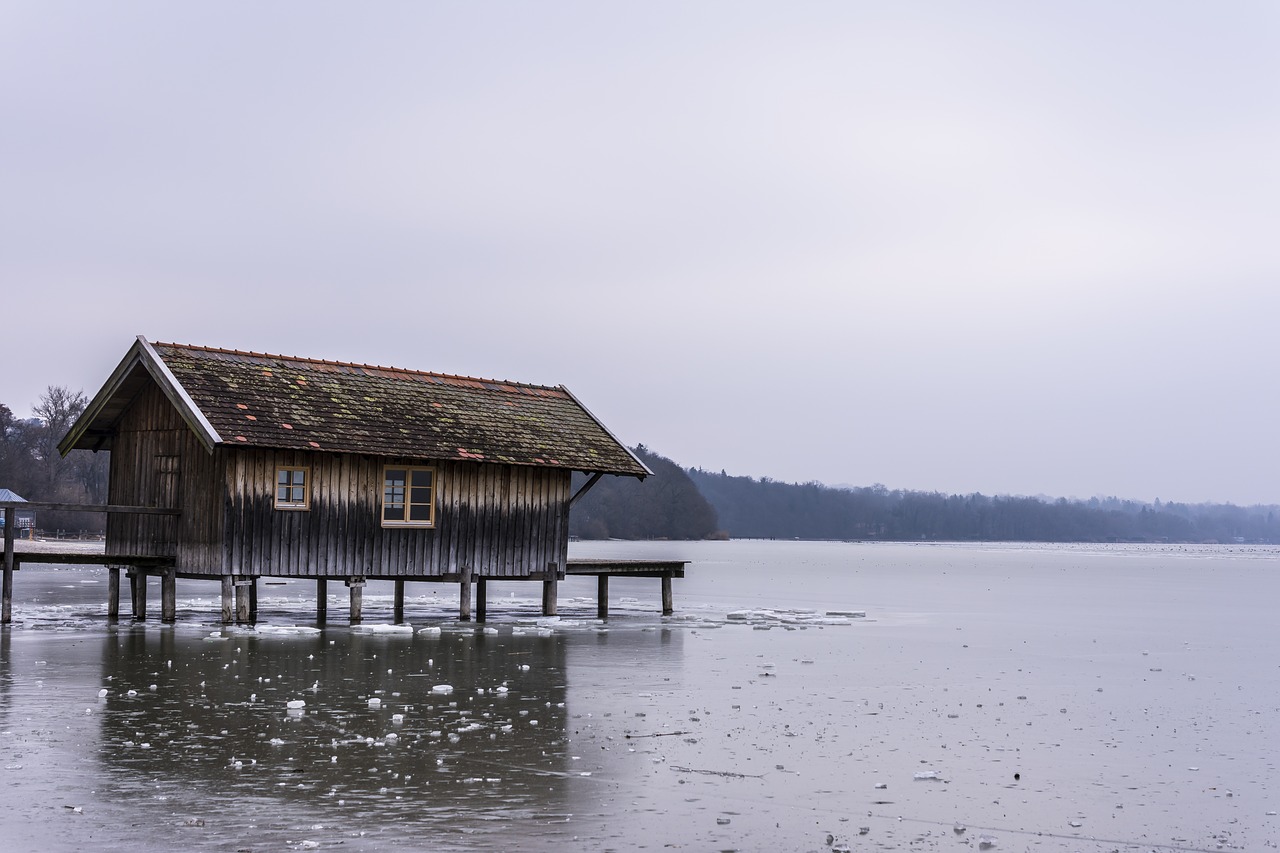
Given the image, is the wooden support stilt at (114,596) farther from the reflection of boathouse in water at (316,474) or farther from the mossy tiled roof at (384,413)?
the mossy tiled roof at (384,413)

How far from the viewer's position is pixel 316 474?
30828 mm

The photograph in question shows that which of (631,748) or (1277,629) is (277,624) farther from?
(1277,629)

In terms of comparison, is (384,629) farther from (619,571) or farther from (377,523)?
(619,571)

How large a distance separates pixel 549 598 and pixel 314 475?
338 inches

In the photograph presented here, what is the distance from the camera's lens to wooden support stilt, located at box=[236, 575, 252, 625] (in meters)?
31.0

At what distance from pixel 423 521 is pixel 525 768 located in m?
19.1

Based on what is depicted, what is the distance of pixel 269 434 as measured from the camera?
29.5 meters

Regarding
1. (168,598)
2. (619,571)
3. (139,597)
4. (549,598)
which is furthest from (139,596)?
(619,571)

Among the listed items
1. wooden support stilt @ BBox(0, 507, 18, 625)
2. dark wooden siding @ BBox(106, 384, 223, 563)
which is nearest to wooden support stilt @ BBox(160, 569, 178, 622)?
dark wooden siding @ BBox(106, 384, 223, 563)

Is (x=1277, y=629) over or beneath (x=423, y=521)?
beneath

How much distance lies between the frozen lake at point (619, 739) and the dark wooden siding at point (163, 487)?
1.91 m

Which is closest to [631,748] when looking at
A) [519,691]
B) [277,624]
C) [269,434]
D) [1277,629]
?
[519,691]

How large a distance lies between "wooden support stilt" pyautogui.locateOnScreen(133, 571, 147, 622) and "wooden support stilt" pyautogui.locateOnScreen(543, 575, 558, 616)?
9.92 m

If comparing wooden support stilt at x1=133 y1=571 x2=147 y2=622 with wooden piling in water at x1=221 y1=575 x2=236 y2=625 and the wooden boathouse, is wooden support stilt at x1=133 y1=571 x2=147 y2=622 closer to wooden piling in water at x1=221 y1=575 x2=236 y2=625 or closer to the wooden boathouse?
the wooden boathouse
